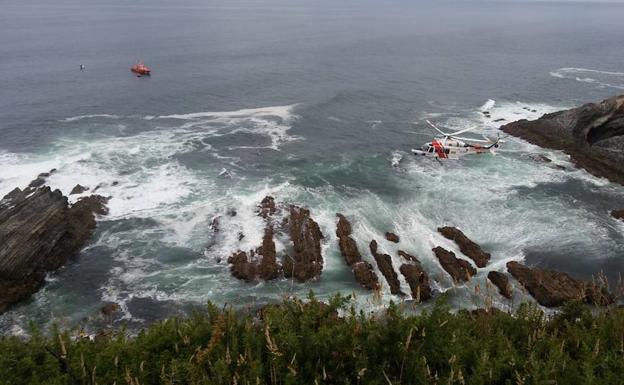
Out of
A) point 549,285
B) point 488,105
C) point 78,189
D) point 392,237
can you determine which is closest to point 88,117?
point 78,189

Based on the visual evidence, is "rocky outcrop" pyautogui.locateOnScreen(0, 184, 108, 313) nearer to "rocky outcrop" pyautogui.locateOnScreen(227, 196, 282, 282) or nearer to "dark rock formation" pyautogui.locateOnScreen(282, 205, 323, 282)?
"rocky outcrop" pyautogui.locateOnScreen(227, 196, 282, 282)

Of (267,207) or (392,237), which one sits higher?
(267,207)

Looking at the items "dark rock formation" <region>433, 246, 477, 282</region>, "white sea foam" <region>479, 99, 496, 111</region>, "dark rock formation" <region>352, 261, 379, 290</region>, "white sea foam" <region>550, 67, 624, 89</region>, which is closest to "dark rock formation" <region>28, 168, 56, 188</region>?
"dark rock formation" <region>352, 261, 379, 290</region>

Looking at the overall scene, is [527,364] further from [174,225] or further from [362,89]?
[362,89]

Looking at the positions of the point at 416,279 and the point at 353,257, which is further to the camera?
the point at 353,257

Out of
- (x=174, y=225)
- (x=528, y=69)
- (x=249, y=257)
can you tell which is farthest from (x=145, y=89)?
(x=528, y=69)

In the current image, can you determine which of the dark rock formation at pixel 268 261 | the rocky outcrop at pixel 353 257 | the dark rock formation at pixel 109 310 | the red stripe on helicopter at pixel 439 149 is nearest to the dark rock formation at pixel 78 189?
the dark rock formation at pixel 109 310

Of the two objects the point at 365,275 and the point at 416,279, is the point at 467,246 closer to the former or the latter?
the point at 416,279
